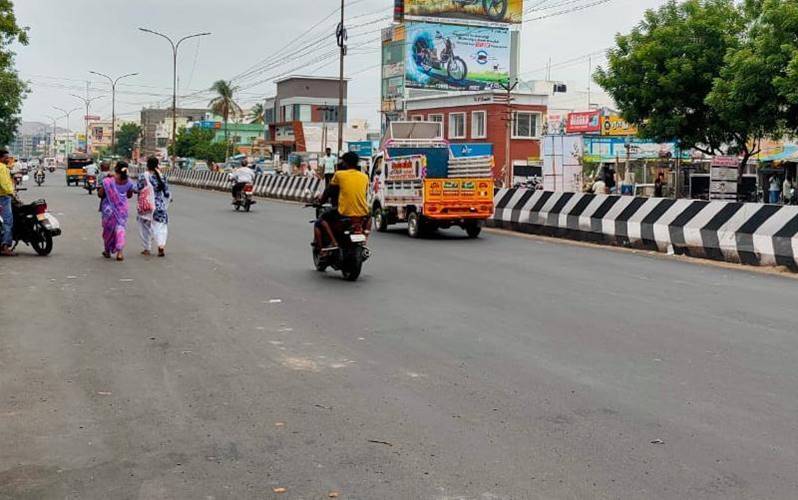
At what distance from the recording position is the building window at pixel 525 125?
62.5 m

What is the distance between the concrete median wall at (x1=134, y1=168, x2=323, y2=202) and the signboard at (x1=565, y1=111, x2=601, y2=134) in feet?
73.0

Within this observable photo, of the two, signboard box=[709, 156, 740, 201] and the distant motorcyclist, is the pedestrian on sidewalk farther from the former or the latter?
signboard box=[709, 156, 740, 201]

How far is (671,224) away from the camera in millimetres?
17172

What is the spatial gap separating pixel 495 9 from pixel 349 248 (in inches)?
2325

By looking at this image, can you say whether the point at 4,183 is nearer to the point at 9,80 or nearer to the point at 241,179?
the point at 241,179

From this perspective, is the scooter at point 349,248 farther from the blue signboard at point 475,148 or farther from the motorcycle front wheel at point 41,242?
the blue signboard at point 475,148

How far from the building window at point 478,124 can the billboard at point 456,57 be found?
575 centimetres

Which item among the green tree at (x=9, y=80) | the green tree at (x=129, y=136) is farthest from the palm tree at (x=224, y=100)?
the green tree at (x=129, y=136)

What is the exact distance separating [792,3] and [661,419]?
2380 centimetres

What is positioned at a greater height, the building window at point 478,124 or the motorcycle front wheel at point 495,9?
the motorcycle front wheel at point 495,9

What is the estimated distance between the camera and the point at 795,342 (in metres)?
8.42

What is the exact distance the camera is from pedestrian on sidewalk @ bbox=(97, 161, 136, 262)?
14914 mm

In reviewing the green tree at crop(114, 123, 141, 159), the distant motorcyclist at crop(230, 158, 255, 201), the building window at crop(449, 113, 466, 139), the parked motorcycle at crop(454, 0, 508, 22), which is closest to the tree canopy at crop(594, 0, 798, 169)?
the distant motorcyclist at crop(230, 158, 255, 201)

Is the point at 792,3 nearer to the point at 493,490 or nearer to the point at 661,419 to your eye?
the point at 661,419
